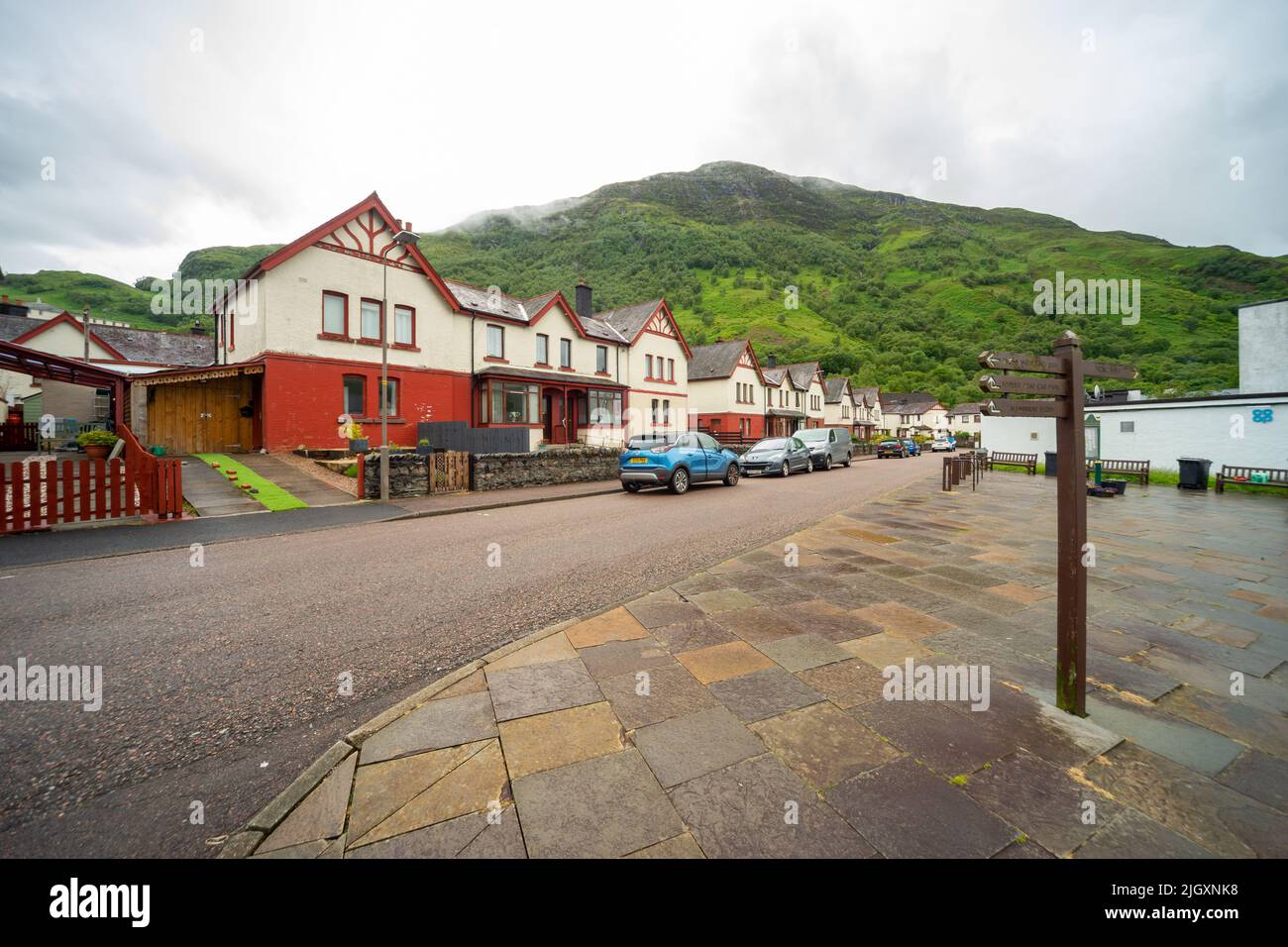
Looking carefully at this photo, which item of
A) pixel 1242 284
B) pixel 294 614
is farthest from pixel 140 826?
pixel 1242 284

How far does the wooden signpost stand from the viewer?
2857 millimetres

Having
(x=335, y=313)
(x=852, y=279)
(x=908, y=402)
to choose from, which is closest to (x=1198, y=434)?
(x=335, y=313)

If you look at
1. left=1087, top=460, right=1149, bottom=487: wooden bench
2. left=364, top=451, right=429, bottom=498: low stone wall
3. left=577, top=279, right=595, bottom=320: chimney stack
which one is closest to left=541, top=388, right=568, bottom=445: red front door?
left=577, top=279, right=595, bottom=320: chimney stack

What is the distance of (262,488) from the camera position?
12664 millimetres

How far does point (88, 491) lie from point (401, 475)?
5.67 meters

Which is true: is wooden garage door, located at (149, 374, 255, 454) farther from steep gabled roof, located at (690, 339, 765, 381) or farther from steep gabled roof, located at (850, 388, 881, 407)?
steep gabled roof, located at (850, 388, 881, 407)

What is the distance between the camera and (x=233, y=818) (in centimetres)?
207

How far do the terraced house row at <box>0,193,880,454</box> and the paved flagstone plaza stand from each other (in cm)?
1182

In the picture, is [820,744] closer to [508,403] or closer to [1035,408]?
[1035,408]

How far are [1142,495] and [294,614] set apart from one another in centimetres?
2049

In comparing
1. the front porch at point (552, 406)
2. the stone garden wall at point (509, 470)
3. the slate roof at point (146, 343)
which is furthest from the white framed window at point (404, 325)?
the slate roof at point (146, 343)

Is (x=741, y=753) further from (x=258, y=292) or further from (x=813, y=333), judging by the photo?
(x=813, y=333)
